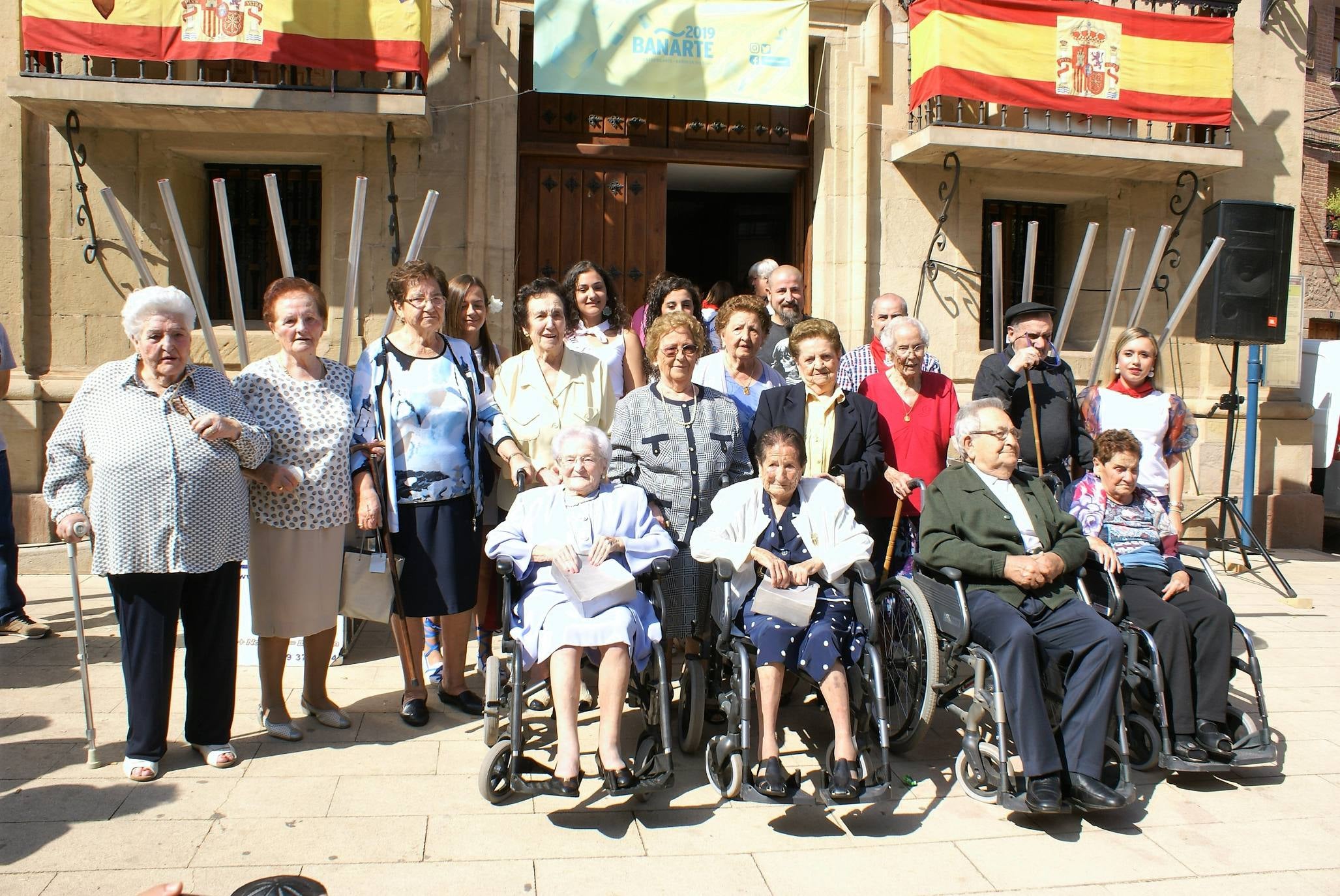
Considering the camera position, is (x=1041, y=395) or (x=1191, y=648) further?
(x=1041, y=395)

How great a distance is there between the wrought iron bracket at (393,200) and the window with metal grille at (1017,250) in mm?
4726

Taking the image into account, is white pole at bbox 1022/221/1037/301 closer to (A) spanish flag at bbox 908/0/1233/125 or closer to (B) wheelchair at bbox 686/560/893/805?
(A) spanish flag at bbox 908/0/1233/125

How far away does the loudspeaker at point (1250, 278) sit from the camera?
7.64 meters

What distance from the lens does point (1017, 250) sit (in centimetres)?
882

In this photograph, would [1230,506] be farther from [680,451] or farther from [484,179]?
[484,179]

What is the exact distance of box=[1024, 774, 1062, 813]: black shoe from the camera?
3.19 meters

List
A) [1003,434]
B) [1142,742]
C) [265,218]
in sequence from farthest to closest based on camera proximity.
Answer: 1. [265,218]
2. [1003,434]
3. [1142,742]

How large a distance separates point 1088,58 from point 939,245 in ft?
5.76

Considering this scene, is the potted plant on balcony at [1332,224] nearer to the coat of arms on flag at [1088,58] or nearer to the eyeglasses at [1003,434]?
the coat of arms on flag at [1088,58]

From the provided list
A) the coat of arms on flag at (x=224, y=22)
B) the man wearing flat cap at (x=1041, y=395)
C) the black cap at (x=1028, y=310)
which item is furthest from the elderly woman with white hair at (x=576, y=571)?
the coat of arms on flag at (x=224, y=22)

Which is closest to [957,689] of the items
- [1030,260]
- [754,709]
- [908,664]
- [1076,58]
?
[908,664]

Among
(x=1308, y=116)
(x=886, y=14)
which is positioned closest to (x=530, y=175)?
(x=886, y=14)

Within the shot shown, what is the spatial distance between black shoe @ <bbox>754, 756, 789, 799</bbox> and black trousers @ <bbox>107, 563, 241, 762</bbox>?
1987mm

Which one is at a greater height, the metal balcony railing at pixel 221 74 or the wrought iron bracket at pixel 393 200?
the metal balcony railing at pixel 221 74
